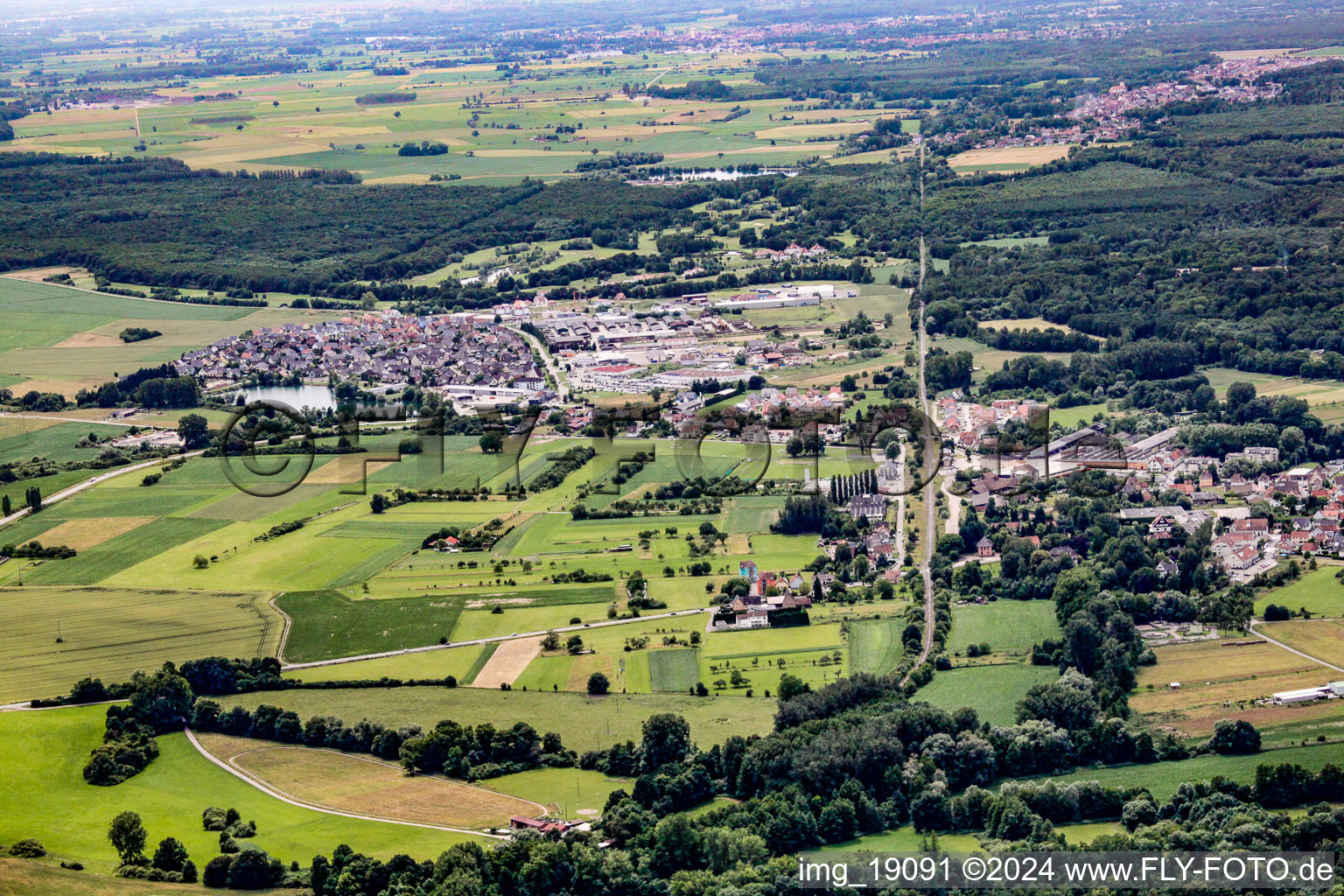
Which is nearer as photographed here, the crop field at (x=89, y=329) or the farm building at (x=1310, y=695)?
the farm building at (x=1310, y=695)

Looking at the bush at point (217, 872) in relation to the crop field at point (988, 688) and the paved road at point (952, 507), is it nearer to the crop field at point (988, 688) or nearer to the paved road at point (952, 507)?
the crop field at point (988, 688)

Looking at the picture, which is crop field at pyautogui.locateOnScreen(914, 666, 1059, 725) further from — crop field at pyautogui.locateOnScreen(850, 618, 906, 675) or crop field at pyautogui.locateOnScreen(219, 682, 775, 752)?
crop field at pyautogui.locateOnScreen(219, 682, 775, 752)

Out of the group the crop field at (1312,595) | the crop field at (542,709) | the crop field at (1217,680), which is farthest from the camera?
the crop field at (1312,595)

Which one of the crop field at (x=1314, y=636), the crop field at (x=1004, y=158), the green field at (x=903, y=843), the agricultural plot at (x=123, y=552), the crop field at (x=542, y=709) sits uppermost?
the crop field at (x=1004, y=158)

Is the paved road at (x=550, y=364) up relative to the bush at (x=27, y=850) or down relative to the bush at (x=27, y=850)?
up

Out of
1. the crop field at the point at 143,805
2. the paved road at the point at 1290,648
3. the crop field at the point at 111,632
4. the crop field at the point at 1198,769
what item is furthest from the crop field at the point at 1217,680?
the crop field at the point at 111,632

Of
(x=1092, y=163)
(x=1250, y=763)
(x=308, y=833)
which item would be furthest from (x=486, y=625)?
(x=1092, y=163)

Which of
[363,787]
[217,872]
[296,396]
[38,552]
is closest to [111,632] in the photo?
[38,552]
